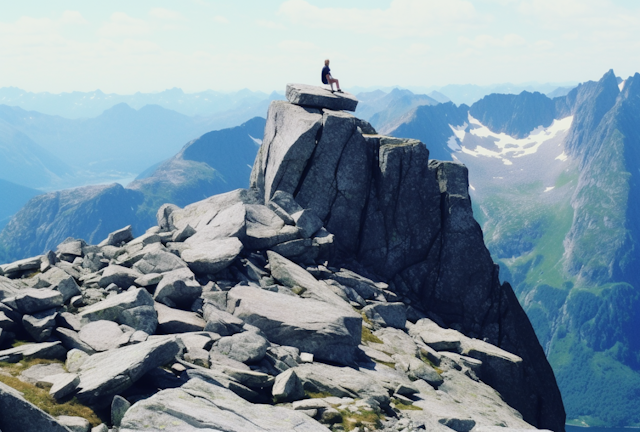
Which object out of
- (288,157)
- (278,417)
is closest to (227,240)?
(288,157)

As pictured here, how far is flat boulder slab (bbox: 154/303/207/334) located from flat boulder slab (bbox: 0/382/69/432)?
9897mm

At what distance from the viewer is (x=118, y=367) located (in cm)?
1794

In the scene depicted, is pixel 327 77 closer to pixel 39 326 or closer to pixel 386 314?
pixel 386 314

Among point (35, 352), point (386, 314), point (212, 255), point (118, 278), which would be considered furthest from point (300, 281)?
point (35, 352)

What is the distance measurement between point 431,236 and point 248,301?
976 inches

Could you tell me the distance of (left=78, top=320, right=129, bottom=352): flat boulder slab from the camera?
21.2m

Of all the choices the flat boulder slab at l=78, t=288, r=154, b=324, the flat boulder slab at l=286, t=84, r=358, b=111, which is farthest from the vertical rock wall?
the flat boulder slab at l=78, t=288, r=154, b=324

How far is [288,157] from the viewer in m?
48.8

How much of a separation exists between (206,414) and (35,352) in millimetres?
A: 8617

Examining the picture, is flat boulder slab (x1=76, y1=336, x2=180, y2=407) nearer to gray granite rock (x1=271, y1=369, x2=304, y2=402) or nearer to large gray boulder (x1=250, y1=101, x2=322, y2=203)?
gray granite rock (x1=271, y1=369, x2=304, y2=402)

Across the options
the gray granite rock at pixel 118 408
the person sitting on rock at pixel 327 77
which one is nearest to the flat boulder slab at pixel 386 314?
the gray granite rock at pixel 118 408

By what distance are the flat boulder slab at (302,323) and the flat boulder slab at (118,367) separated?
777cm

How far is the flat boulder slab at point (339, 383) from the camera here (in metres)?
22.5

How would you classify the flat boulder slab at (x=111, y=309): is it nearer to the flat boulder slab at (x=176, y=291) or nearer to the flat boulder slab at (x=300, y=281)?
the flat boulder slab at (x=176, y=291)
